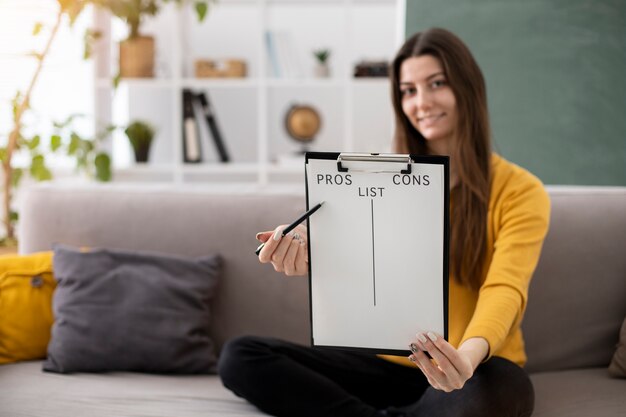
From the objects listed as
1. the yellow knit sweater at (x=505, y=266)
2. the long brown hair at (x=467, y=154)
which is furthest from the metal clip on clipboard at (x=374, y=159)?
the long brown hair at (x=467, y=154)

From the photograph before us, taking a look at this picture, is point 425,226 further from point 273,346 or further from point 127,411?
point 127,411

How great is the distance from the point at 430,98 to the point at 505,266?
412 millimetres

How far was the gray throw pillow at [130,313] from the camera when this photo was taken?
180cm

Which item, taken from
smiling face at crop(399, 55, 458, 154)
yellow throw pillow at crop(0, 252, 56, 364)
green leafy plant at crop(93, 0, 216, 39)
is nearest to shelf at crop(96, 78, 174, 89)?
green leafy plant at crop(93, 0, 216, 39)

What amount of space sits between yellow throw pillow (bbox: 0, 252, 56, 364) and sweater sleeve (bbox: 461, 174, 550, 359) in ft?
3.51

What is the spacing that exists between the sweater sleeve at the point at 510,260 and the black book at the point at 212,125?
8.37 feet

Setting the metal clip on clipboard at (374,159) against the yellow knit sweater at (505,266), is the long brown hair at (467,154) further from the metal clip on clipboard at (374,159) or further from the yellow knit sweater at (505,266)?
the metal clip on clipboard at (374,159)

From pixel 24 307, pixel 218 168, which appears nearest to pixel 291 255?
pixel 24 307

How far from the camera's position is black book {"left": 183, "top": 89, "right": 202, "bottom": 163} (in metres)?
3.92

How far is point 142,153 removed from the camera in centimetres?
394

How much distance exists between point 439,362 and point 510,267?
15.0 inches

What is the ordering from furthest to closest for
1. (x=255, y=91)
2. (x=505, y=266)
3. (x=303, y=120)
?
(x=255, y=91) < (x=303, y=120) < (x=505, y=266)

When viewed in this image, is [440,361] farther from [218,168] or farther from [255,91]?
[255,91]

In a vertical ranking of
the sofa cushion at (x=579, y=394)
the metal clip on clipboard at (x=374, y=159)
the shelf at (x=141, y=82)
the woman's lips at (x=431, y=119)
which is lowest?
the sofa cushion at (x=579, y=394)
